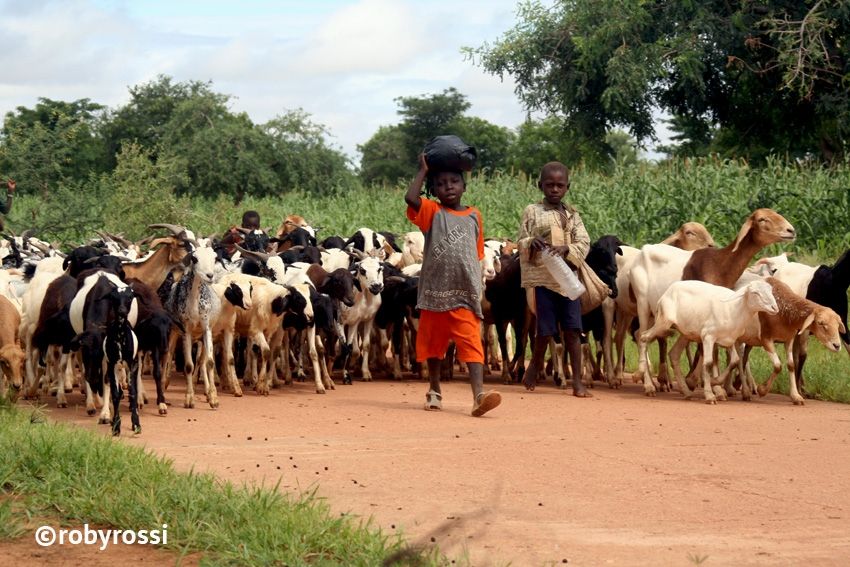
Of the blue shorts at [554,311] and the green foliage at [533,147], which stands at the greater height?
the green foliage at [533,147]

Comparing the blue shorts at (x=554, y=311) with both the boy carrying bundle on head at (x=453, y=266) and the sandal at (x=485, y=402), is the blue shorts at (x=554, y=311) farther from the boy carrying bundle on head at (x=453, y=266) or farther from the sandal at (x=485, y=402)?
the sandal at (x=485, y=402)

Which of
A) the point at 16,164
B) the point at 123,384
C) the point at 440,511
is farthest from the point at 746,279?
the point at 16,164

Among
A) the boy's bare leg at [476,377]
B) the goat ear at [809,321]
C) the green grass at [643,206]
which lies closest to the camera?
the boy's bare leg at [476,377]

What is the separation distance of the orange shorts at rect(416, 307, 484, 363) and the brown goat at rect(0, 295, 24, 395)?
338 centimetres

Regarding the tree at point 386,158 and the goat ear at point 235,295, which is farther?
the tree at point 386,158

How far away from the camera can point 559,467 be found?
8242mm

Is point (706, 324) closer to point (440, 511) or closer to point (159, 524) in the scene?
point (440, 511)

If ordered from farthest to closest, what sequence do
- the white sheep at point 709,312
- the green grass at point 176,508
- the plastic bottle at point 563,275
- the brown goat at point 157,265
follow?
1. the brown goat at point 157,265
2. the plastic bottle at point 563,275
3. the white sheep at point 709,312
4. the green grass at point 176,508

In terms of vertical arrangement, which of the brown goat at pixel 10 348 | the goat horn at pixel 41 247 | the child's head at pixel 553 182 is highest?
the child's head at pixel 553 182

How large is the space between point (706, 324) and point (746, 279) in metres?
1.75

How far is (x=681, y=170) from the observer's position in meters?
22.4

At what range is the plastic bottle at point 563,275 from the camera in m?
12.1

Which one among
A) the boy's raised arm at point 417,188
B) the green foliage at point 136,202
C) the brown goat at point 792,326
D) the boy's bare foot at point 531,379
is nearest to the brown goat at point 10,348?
the boy's raised arm at point 417,188

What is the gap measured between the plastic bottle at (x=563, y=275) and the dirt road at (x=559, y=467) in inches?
41.0
